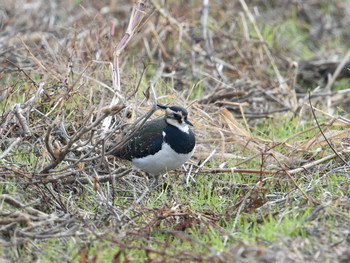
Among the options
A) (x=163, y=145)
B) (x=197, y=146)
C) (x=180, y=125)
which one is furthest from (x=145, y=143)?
(x=197, y=146)

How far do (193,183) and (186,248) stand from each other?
1458 millimetres

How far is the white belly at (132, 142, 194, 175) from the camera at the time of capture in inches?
207

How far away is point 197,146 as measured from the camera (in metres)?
6.15

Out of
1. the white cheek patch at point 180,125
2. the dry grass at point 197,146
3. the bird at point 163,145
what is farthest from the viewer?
the white cheek patch at point 180,125

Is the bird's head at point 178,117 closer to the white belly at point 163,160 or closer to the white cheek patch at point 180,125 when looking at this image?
the white cheek patch at point 180,125

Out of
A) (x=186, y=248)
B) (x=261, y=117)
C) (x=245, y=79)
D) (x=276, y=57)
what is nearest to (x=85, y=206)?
(x=186, y=248)

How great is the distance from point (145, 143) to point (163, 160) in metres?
0.25

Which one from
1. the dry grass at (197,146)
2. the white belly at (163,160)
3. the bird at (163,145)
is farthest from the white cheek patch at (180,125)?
the dry grass at (197,146)

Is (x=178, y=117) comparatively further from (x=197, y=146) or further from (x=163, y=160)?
(x=197, y=146)

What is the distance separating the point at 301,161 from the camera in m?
5.82

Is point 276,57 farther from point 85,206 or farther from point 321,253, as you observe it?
point 321,253

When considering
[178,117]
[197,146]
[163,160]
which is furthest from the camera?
[197,146]

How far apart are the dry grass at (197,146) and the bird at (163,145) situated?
6.3 inches

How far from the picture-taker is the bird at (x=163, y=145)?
5262 millimetres
